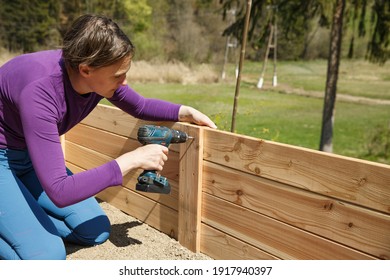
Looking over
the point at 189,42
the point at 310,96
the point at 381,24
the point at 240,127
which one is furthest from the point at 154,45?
the point at 381,24

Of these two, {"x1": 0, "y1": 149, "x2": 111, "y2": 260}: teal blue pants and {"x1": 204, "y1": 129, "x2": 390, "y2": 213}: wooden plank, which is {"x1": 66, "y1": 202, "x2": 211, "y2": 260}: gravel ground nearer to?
{"x1": 0, "y1": 149, "x2": 111, "y2": 260}: teal blue pants

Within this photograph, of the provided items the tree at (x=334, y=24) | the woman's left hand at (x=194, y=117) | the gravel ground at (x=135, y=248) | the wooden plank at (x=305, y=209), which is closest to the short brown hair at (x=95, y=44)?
the woman's left hand at (x=194, y=117)

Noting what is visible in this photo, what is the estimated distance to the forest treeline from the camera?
27281 mm

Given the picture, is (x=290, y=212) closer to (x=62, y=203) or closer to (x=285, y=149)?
(x=285, y=149)

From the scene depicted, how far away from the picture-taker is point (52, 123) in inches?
88.1

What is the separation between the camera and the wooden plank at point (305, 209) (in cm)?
203

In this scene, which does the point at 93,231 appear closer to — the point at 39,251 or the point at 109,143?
the point at 39,251

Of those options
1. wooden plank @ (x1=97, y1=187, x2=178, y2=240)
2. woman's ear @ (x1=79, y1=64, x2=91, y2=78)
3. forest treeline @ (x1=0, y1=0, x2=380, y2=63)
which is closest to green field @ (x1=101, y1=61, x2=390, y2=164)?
wooden plank @ (x1=97, y1=187, x2=178, y2=240)

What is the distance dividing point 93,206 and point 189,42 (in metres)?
28.3

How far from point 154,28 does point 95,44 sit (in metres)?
31.6

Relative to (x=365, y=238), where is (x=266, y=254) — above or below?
below

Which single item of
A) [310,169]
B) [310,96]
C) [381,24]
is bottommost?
[310,96]

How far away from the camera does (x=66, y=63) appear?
2344mm

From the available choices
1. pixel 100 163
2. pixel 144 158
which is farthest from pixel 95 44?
pixel 100 163
